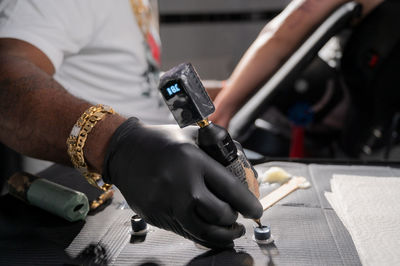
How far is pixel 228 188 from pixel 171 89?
14 cm

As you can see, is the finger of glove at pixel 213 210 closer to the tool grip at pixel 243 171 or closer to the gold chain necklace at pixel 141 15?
the tool grip at pixel 243 171

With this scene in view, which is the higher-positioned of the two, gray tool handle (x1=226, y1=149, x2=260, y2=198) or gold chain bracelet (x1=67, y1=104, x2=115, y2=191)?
gold chain bracelet (x1=67, y1=104, x2=115, y2=191)

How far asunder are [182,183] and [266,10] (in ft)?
8.95

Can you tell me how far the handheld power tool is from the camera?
0.45m

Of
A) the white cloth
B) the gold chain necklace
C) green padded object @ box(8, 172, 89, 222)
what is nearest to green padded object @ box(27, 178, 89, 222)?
green padded object @ box(8, 172, 89, 222)

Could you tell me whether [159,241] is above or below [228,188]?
below

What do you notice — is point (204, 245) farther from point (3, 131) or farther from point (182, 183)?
point (3, 131)

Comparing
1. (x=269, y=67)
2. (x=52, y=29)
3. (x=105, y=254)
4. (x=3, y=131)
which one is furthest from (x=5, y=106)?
(x=269, y=67)

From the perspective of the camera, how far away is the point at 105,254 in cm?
52

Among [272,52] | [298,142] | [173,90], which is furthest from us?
[298,142]

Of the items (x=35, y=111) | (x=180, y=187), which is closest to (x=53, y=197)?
(x=35, y=111)

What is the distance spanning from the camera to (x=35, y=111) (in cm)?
60

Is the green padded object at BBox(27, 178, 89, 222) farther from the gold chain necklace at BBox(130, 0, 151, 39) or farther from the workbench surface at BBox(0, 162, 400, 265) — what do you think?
the gold chain necklace at BBox(130, 0, 151, 39)

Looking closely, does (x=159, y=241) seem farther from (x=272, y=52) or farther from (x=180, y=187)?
(x=272, y=52)
